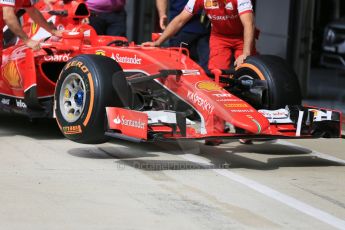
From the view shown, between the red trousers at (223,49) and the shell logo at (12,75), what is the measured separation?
2022mm

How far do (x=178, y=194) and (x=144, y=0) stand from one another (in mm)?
11177

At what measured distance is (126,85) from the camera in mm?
7867

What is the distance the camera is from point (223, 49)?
9.78 metres

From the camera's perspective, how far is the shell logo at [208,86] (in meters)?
7.99

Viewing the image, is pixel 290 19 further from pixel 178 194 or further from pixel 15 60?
pixel 178 194

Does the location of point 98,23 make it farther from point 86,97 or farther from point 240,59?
point 86,97

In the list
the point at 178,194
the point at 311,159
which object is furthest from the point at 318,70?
the point at 178,194

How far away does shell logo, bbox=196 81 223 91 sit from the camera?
799 cm

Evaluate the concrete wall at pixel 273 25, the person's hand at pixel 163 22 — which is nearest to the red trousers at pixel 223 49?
the person's hand at pixel 163 22

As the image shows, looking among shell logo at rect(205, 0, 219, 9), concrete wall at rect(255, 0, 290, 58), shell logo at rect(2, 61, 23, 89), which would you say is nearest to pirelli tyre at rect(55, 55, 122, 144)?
shell logo at rect(2, 61, 23, 89)

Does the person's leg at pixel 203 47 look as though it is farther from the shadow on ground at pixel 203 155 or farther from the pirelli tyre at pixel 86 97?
the pirelli tyre at pixel 86 97

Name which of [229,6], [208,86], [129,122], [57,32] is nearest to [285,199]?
[129,122]

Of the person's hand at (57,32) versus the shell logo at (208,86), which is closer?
the shell logo at (208,86)

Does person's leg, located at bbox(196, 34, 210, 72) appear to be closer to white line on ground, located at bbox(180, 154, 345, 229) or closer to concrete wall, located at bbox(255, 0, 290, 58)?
concrete wall, located at bbox(255, 0, 290, 58)
